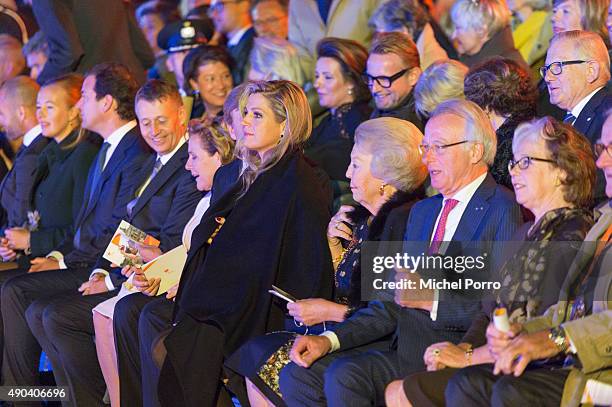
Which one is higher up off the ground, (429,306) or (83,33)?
(83,33)

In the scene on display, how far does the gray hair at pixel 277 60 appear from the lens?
23.2ft

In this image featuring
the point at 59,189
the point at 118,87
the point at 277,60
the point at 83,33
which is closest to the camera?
the point at 118,87

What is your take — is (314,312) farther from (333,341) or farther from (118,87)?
(118,87)

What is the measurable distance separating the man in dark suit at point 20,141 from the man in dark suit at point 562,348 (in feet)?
13.4

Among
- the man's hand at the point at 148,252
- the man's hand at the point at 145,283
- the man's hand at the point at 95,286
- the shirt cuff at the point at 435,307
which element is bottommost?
the man's hand at the point at 95,286

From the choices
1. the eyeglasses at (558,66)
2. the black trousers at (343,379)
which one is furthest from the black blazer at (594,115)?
the black trousers at (343,379)

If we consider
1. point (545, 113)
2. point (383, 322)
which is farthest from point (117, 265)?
point (545, 113)

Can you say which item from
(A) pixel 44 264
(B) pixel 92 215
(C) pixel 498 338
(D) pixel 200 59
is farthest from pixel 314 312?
(D) pixel 200 59

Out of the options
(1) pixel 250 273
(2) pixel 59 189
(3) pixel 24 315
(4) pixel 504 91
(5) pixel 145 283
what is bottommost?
(3) pixel 24 315

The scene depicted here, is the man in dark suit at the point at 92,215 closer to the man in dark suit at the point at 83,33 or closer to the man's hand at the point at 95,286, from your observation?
the man's hand at the point at 95,286

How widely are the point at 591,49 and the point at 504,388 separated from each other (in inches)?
80.8

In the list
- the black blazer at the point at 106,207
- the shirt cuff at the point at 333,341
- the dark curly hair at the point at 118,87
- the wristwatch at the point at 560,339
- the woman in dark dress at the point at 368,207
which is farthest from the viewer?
the dark curly hair at the point at 118,87

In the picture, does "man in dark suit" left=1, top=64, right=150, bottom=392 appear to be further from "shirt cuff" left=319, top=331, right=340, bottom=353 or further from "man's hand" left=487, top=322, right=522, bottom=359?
"man's hand" left=487, top=322, right=522, bottom=359

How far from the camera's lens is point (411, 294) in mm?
4215
